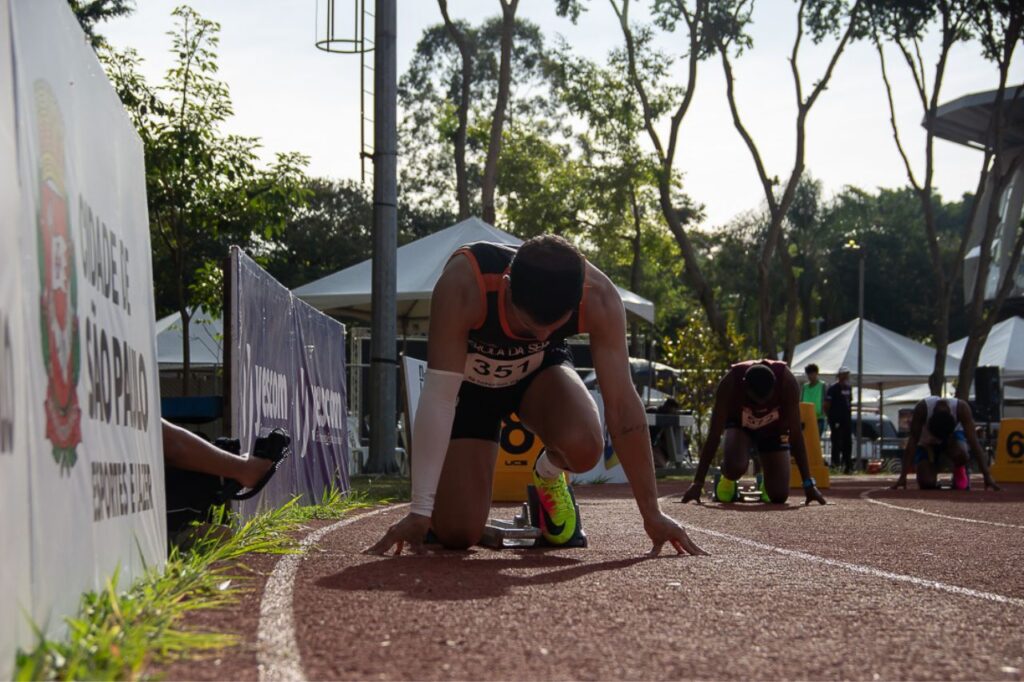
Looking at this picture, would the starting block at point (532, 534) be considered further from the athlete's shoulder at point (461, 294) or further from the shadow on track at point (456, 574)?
the athlete's shoulder at point (461, 294)

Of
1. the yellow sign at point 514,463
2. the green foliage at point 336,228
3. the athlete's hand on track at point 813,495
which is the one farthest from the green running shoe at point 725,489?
the green foliage at point 336,228

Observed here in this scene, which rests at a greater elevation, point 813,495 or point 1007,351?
point 1007,351

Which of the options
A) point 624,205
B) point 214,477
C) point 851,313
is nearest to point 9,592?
point 214,477

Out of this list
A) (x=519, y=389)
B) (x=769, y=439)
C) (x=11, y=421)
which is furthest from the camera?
(x=769, y=439)

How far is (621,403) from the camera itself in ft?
20.4

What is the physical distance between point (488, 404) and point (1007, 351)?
30.1m

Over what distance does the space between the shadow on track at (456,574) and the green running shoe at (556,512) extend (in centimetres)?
44

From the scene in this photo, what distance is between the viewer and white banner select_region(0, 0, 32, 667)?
3.15 m

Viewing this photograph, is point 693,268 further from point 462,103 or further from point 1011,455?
point 462,103

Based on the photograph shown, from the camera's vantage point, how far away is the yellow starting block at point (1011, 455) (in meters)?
21.8

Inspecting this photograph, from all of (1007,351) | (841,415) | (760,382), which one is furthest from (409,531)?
(1007,351)

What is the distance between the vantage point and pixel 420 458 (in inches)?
236

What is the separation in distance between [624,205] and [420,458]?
28813 millimetres

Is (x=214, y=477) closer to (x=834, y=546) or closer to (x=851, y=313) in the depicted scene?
(x=834, y=546)
